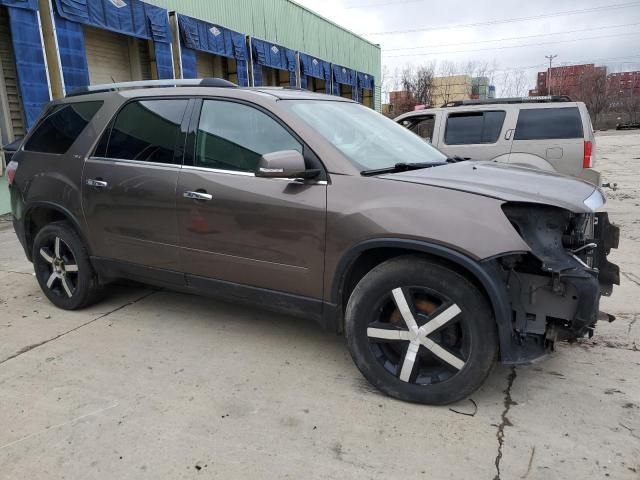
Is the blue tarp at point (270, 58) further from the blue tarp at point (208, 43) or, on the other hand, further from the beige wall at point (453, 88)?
the beige wall at point (453, 88)

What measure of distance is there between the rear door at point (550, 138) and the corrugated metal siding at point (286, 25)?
10270 millimetres

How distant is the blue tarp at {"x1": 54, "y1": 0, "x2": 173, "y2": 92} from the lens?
33.5 ft

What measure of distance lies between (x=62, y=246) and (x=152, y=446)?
244cm

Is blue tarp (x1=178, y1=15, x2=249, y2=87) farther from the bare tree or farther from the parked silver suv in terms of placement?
the bare tree

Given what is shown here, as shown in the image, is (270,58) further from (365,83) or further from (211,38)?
(365,83)

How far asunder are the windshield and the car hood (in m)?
0.26

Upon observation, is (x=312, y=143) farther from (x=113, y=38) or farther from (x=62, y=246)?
(x=113, y=38)

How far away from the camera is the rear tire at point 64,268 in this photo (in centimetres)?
420

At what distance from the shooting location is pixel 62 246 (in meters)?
4.30

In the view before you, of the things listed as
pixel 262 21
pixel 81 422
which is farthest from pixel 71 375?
pixel 262 21

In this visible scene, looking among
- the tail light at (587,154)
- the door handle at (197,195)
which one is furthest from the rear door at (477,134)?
the door handle at (197,195)

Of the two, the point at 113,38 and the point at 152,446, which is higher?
the point at 113,38

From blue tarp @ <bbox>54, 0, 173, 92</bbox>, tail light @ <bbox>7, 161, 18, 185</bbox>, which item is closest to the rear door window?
tail light @ <bbox>7, 161, 18, 185</bbox>

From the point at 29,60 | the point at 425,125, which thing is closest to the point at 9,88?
the point at 29,60
